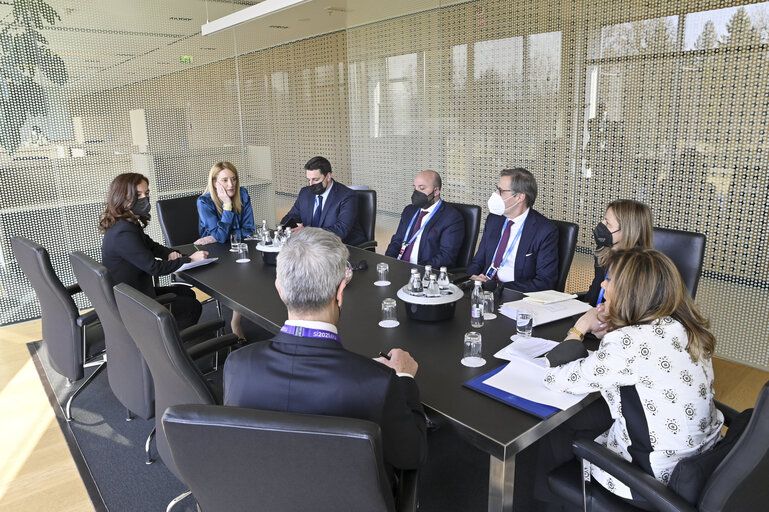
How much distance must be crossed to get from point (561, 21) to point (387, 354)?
3601 mm

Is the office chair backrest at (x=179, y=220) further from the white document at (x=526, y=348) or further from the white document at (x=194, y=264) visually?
the white document at (x=526, y=348)

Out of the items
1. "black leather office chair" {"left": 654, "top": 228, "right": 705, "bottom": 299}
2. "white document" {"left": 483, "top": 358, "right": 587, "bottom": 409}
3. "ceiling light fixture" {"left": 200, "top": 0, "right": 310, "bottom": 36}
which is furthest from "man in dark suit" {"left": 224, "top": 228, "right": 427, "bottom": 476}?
"ceiling light fixture" {"left": 200, "top": 0, "right": 310, "bottom": 36}

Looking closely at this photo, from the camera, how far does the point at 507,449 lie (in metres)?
1.51

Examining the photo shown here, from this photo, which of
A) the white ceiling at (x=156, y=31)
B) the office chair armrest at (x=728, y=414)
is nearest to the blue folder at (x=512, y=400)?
the office chair armrest at (x=728, y=414)

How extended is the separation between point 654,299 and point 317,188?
131 inches

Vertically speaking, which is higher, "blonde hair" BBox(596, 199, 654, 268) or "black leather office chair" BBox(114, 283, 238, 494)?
"blonde hair" BBox(596, 199, 654, 268)

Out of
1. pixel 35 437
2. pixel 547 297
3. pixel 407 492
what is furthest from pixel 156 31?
pixel 407 492

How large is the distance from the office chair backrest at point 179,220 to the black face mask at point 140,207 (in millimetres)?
951

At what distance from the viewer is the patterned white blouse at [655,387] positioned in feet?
5.41

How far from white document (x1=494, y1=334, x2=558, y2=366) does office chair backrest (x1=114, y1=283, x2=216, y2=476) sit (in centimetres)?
105

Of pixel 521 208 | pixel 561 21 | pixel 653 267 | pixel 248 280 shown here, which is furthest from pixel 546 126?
pixel 653 267

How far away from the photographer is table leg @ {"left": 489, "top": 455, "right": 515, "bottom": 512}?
5.21 feet

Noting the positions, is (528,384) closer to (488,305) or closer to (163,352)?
(488,305)

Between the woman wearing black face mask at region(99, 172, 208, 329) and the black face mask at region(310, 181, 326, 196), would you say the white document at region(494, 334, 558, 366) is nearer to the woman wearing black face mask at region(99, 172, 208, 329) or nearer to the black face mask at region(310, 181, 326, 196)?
the woman wearing black face mask at region(99, 172, 208, 329)
